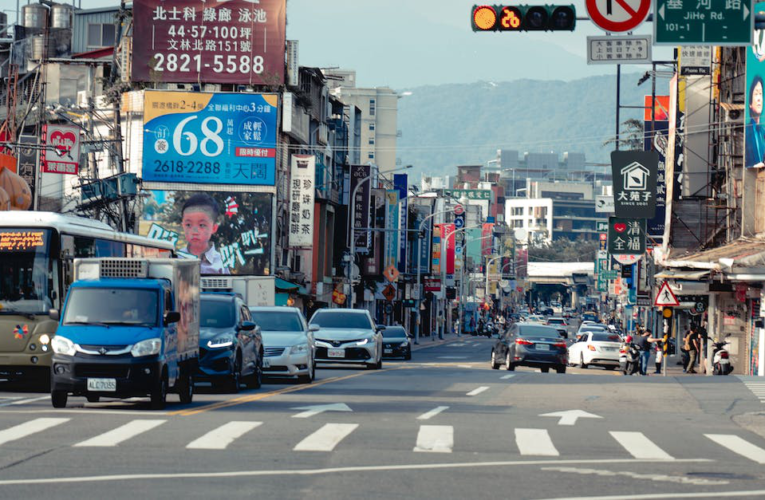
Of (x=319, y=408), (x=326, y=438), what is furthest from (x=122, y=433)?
(x=319, y=408)

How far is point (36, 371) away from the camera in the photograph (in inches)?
965

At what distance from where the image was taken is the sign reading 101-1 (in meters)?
63.1

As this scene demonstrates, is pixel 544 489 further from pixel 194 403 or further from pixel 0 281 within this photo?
pixel 0 281

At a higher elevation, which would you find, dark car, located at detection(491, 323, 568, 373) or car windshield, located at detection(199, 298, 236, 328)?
car windshield, located at detection(199, 298, 236, 328)

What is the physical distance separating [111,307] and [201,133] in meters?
43.5

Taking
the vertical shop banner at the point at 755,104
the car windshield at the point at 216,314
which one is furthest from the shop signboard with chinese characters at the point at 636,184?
the car windshield at the point at 216,314

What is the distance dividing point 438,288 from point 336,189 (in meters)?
19.4

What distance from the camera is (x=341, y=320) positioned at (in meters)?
38.3

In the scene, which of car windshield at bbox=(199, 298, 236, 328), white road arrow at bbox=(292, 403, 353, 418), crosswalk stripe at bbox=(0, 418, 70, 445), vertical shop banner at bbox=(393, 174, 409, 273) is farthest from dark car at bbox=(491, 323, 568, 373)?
vertical shop banner at bbox=(393, 174, 409, 273)

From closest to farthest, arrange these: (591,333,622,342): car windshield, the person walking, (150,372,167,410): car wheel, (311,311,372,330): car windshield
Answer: (150,372,167,410): car wheel
(311,311,372,330): car windshield
the person walking
(591,333,622,342): car windshield

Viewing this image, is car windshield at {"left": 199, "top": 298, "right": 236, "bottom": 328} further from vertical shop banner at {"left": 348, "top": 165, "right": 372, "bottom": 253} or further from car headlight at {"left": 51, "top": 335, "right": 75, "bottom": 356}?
vertical shop banner at {"left": 348, "top": 165, "right": 372, "bottom": 253}

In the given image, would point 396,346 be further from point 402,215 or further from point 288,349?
point 402,215

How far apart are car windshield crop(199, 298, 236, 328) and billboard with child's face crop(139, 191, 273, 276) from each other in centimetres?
3716

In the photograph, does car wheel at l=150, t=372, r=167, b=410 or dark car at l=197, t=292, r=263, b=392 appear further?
dark car at l=197, t=292, r=263, b=392
